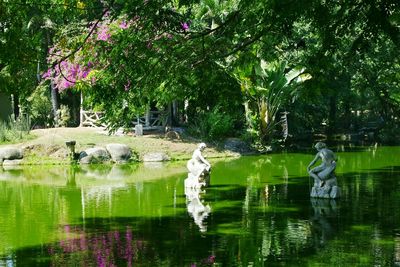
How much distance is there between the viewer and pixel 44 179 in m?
19.7

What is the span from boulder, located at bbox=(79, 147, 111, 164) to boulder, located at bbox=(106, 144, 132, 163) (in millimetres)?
201

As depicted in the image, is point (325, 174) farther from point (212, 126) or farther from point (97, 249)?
point (212, 126)

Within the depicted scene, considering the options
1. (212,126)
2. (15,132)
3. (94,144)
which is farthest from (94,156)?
(212,126)

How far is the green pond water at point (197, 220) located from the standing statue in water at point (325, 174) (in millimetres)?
315

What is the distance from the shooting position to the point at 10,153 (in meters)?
24.4

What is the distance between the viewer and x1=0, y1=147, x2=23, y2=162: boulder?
79.5 ft

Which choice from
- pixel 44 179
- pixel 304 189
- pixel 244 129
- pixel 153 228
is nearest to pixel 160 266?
pixel 153 228

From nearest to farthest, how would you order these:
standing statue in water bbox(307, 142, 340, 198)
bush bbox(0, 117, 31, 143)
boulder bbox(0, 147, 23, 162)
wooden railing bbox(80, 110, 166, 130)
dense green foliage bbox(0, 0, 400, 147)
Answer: dense green foliage bbox(0, 0, 400, 147) → standing statue in water bbox(307, 142, 340, 198) → boulder bbox(0, 147, 23, 162) → bush bbox(0, 117, 31, 143) → wooden railing bbox(80, 110, 166, 130)

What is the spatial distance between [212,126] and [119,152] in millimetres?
5203

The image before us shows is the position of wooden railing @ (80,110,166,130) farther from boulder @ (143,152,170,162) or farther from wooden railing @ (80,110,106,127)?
boulder @ (143,152,170,162)

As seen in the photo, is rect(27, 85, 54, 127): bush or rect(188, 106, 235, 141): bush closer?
rect(188, 106, 235, 141): bush

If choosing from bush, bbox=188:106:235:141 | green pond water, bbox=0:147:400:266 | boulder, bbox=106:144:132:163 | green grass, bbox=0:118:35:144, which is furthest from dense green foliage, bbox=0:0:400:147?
bush, bbox=188:106:235:141

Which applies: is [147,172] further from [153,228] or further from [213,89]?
[213,89]

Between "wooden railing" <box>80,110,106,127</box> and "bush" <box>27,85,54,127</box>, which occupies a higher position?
"bush" <box>27,85,54,127</box>
